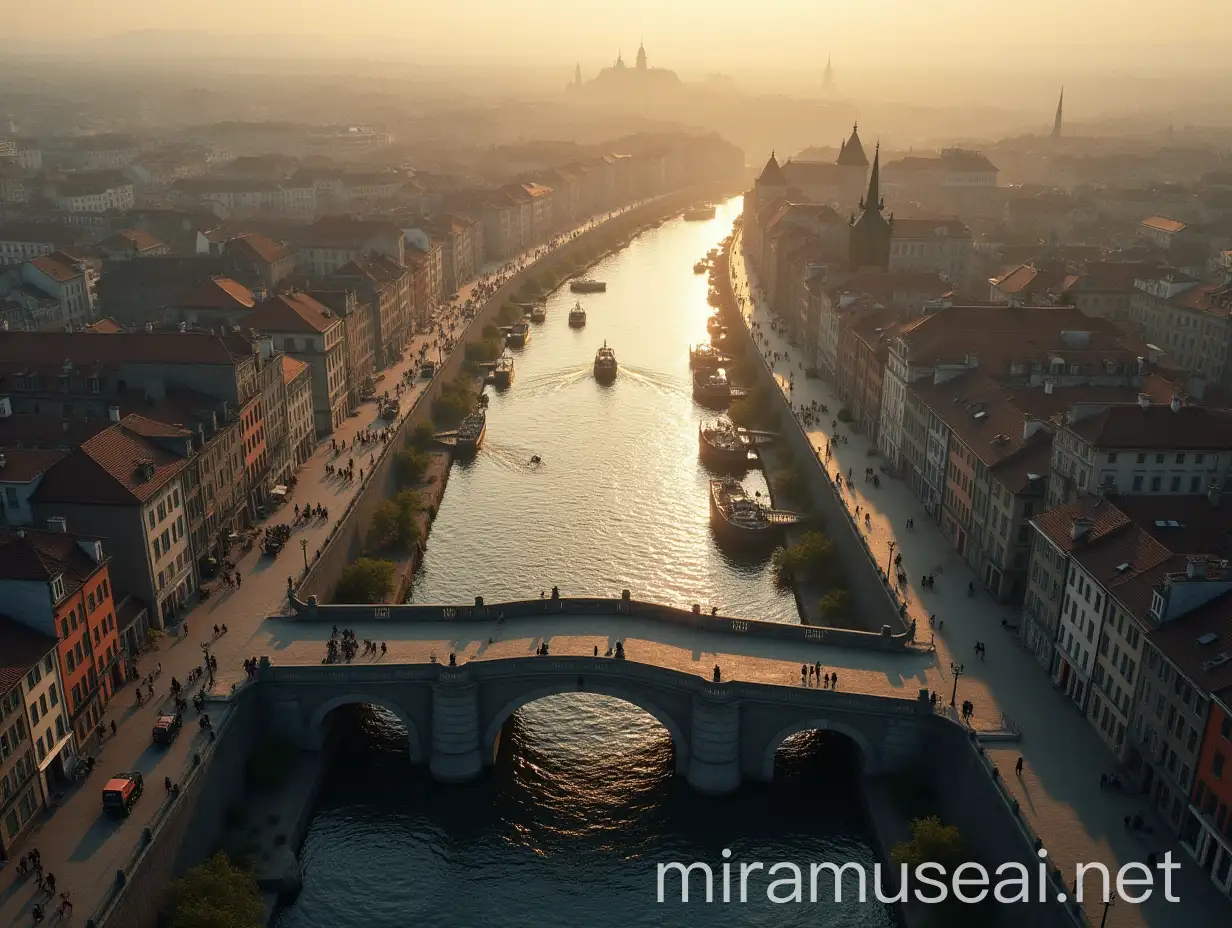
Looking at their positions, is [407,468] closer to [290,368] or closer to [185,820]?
[290,368]

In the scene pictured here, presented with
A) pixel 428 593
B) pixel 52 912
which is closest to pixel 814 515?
pixel 428 593

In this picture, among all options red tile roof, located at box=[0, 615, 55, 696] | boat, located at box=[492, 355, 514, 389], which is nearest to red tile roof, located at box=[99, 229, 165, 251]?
boat, located at box=[492, 355, 514, 389]

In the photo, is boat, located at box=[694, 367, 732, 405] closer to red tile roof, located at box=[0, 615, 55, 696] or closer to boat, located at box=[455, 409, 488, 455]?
boat, located at box=[455, 409, 488, 455]

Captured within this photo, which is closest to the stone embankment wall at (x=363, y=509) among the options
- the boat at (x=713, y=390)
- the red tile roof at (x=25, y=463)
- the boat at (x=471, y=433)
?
the boat at (x=471, y=433)


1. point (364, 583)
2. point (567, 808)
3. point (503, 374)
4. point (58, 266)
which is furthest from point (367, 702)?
point (58, 266)

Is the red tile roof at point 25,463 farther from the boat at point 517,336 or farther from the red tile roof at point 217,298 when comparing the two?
the boat at point 517,336

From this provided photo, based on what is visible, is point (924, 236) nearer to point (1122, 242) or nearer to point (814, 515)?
point (1122, 242)

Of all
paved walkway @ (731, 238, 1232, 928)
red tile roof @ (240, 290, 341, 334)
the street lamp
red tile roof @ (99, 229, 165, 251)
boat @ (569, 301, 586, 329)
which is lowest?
boat @ (569, 301, 586, 329)
